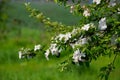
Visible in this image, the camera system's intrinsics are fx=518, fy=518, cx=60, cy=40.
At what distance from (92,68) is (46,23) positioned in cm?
370

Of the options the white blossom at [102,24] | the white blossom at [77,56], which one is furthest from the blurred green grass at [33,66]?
the white blossom at [102,24]

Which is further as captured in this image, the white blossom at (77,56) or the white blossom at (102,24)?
the white blossom at (102,24)

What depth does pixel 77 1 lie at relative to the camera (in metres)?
5.96

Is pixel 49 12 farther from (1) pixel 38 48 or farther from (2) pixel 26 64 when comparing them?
(1) pixel 38 48

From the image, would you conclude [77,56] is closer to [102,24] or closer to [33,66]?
[102,24]

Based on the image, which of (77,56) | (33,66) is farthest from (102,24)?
(33,66)

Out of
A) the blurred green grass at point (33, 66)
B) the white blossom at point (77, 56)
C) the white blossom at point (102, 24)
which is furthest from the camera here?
the blurred green grass at point (33, 66)

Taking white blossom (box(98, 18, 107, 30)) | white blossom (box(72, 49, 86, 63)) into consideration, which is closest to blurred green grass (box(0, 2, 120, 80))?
white blossom (box(72, 49, 86, 63))

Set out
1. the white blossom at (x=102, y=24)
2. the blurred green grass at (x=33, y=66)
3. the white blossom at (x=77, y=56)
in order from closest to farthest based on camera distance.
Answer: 1. the white blossom at (x=77, y=56)
2. the white blossom at (x=102, y=24)
3. the blurred green grass at (x=33, y=66)

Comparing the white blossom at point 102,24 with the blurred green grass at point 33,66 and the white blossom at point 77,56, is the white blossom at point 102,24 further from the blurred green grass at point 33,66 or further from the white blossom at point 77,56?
the blurred green grass at point 33,66

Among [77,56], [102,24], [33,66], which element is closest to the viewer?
[77,56]

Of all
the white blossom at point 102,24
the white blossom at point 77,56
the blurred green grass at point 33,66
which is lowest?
the blurred green grass at point 33,66

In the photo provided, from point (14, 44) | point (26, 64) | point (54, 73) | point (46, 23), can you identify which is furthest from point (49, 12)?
point (46, 23)

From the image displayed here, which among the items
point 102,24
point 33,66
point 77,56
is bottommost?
point 33,66
